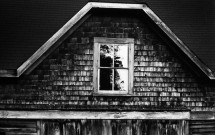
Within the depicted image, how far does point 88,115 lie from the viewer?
1069 centimetres

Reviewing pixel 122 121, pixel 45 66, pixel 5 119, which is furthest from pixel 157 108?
pixel 5 119

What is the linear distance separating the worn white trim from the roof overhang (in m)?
1.20

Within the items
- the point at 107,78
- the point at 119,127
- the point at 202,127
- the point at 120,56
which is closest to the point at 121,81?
the point at 107,78

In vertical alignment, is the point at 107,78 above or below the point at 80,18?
below

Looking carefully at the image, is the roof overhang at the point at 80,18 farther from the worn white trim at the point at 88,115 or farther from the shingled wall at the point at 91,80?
the worn white trim at the point at 88,115

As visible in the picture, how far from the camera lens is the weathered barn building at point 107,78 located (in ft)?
34.8

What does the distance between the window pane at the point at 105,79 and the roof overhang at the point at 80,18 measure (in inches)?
65.7

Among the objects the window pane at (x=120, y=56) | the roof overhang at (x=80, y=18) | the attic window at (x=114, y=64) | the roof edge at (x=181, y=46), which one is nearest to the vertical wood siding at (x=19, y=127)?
the roof overhang at (x=80, y=18)

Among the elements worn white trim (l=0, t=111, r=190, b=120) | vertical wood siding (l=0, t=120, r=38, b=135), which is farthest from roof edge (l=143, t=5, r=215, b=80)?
vertical wood siding (l=0, t=120, r=38, b=135)

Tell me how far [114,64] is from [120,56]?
0.97 ft

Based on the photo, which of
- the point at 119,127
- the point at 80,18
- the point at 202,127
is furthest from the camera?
the point at 202,127

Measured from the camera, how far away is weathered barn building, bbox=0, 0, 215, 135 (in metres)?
10.6

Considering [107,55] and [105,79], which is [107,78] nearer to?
[105,79]

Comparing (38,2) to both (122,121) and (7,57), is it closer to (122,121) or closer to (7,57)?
(7,57)
